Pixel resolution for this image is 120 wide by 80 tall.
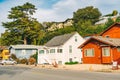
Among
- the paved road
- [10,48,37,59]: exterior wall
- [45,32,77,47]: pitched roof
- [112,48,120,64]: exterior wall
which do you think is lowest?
the paved road

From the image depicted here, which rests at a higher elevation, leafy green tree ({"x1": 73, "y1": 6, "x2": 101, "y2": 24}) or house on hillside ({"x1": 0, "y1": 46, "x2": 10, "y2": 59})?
leafy green tree ({"x1": 73, "y1": 6, "x2": 101, "y2": 24})

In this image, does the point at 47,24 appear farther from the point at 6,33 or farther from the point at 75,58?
the point at 75,58

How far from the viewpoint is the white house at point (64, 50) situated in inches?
2697

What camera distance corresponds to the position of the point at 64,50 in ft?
225

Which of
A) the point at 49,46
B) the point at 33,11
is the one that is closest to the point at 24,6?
the point at 33,11

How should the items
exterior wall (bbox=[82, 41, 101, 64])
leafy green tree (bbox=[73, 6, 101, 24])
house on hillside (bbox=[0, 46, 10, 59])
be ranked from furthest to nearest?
leafy green tree (bbox=[73, 6, 101, 24]), house on hillside (bbox=[0, 46, 10, 59]), exterior wall (bbox=[82, 41, 101, 64])

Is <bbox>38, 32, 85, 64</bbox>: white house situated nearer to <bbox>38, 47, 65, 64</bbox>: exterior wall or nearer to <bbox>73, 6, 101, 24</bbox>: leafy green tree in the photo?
<bbox>38, 47, 65, 64</bbox>: exterior wall

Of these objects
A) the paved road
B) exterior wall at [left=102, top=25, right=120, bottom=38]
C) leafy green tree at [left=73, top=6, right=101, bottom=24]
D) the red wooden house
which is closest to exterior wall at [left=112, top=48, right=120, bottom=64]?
the red wooden house

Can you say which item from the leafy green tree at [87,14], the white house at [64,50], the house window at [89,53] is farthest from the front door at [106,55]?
the leafy green tree at [87,14]

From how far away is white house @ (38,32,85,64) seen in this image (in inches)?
2697

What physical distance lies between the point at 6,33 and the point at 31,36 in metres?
7.99

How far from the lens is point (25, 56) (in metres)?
86.1

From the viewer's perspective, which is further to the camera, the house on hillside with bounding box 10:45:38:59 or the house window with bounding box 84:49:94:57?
the house on hillside with bounding box 10:45:38:59

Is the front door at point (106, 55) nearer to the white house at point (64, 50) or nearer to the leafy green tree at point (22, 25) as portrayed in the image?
the white house at point (64, 50)
